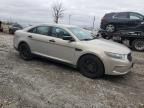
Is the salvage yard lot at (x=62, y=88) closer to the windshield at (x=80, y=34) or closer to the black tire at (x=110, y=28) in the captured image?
the windshield at (x=80, y=34)

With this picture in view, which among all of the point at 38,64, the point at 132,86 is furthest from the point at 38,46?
the point at 132,86

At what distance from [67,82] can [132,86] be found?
1.83m

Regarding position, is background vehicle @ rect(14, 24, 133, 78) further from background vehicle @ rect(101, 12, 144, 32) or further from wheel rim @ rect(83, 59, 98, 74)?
background vehicle @ rect(101, 12, 144, 32)

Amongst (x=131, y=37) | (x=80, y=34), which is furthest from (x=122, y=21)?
(x=80, y=34)

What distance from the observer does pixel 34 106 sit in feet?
13.8

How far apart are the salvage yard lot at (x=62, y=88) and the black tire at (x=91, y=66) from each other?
181 mm

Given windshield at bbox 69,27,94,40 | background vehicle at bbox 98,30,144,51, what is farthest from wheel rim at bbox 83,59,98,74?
background vehicle at bbox 98,30,144,51

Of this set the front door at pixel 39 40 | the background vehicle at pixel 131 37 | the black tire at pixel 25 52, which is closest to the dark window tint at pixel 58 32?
the front door at pixel 39 40

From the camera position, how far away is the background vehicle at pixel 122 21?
13602mm

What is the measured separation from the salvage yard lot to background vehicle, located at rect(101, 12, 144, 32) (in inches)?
274

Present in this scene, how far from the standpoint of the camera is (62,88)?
5.26 metres

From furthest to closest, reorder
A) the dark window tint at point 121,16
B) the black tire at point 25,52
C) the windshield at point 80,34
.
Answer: the dark window tint at point 121,16 < the black tire at point 25,52 < the windshield at point 80,34

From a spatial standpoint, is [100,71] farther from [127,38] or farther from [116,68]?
[127,38]

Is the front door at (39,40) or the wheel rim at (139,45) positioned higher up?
the front door at (39,40)
